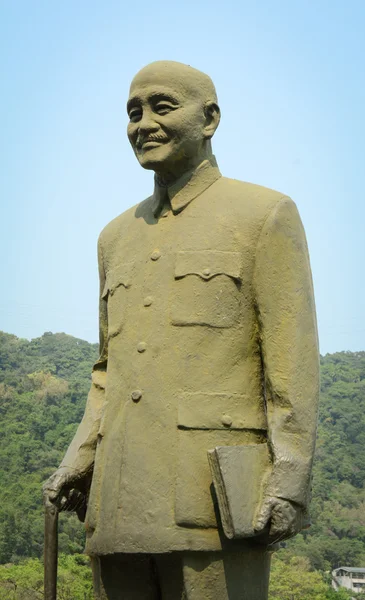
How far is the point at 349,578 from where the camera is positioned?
30109 millimetres

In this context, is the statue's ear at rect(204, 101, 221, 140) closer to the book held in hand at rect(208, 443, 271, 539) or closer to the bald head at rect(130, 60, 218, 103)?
the bald head at rect(130, 60, 218, 103)

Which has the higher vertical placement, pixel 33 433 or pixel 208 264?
pixel 33 433

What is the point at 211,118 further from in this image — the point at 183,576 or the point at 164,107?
the point at 183,576

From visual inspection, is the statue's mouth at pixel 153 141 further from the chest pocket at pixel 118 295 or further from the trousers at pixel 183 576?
the trousers at pixel 183 576

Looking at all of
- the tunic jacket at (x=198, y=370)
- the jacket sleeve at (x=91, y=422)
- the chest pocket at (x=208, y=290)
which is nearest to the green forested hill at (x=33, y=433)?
the jacket sleeve at (x=91, y=422)

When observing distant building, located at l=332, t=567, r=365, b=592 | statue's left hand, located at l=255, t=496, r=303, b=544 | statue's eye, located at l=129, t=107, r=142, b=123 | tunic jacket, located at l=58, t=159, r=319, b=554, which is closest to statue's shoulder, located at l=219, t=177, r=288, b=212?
tunic jacket, located at l=58, t=159, r=319, b=554

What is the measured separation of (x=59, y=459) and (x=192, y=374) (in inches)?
887

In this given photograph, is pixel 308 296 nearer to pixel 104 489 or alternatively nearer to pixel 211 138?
pixel 211 138

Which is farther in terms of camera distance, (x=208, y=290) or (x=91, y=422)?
(x=91, y=422)

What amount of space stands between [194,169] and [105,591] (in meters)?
2.12

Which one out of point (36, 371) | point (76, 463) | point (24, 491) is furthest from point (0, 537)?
point (76, 463)

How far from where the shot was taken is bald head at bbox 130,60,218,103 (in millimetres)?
4855

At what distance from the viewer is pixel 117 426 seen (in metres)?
4.68

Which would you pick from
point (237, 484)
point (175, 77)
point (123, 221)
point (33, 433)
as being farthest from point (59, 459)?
point (237, 484)
